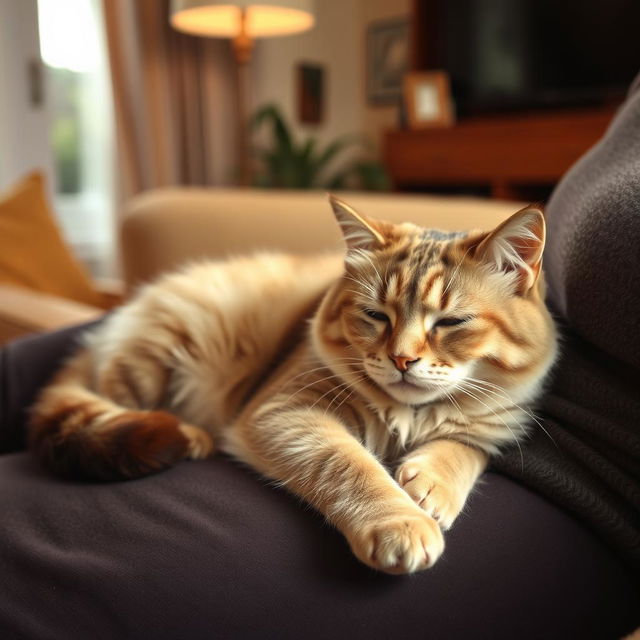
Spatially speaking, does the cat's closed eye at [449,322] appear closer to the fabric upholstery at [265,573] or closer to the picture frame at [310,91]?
the fabric upholstery at [265,573]

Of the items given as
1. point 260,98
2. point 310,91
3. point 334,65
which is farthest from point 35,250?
point 334,65

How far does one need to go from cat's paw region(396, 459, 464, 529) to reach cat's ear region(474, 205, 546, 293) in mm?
305

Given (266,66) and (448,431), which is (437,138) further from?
(448,431)

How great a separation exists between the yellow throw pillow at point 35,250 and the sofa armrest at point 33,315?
38 cm

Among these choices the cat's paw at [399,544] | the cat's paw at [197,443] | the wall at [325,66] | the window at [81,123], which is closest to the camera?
the cat's paw at [399,544]

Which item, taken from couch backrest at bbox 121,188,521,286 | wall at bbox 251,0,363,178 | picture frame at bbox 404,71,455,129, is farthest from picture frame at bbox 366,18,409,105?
couch backrest at bbox 121,188,521,286

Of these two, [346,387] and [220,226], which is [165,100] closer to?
[220,226]

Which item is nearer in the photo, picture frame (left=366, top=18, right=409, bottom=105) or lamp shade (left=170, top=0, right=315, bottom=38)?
lamp shade (left=170, top=0, right=315, bottom=38)

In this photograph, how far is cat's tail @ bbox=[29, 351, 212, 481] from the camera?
3.29 feet

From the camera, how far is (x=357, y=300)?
1014mm

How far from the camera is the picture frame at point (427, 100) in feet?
13.3

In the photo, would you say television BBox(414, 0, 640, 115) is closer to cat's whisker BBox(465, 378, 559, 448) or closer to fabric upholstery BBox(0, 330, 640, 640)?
cat's whisker BBox(465, 378, 559, 448)

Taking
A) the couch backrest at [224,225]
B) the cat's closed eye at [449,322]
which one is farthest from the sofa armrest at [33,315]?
the cat's closed eye at [449,322]

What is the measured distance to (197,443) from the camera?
1.15 m
